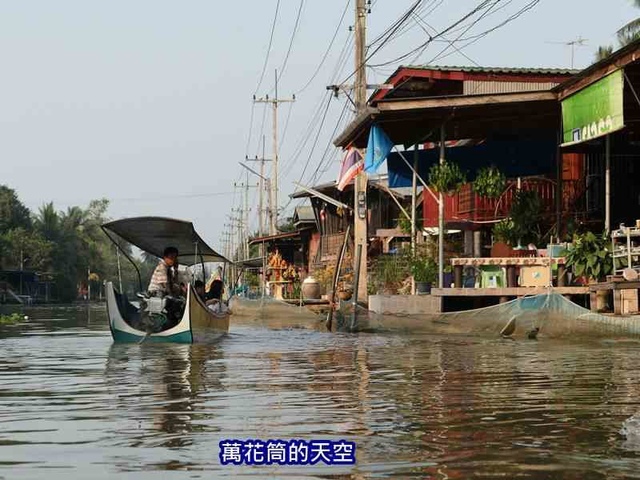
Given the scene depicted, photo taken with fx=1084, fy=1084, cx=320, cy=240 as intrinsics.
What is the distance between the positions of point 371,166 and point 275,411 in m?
14.8

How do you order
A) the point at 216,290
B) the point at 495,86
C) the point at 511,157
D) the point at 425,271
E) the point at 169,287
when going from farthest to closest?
1. the point at 495,86
2. the point at 511,157
3. the point at 216,290
4. the point at 425,271
5. the point at 169,287

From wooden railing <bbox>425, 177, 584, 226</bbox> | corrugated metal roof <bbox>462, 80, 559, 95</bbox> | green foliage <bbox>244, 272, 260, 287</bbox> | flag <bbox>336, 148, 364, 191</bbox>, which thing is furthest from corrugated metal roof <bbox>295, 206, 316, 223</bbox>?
wooden railing <bbox>425, 177, 584, 226</bbox>

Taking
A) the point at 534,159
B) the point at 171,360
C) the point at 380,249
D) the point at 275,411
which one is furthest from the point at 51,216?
the point at 275,411

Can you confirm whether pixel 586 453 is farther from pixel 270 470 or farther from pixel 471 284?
pixel 471 284

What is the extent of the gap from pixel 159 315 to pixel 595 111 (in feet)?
27.6

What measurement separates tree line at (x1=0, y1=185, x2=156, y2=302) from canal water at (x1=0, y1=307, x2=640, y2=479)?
7753cm

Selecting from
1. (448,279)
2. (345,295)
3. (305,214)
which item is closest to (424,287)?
(448,279)

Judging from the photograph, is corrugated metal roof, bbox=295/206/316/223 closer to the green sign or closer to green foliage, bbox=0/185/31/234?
the green sign

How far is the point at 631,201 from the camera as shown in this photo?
23984 millimetres

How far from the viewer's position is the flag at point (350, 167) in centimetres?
2866

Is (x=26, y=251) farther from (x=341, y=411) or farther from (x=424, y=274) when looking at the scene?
(x=341, y=411)

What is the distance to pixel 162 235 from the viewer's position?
21578 mm

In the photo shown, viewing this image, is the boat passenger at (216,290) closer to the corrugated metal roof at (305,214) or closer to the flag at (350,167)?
the flag at (350,167)

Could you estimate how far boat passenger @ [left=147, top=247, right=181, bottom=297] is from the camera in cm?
1920
